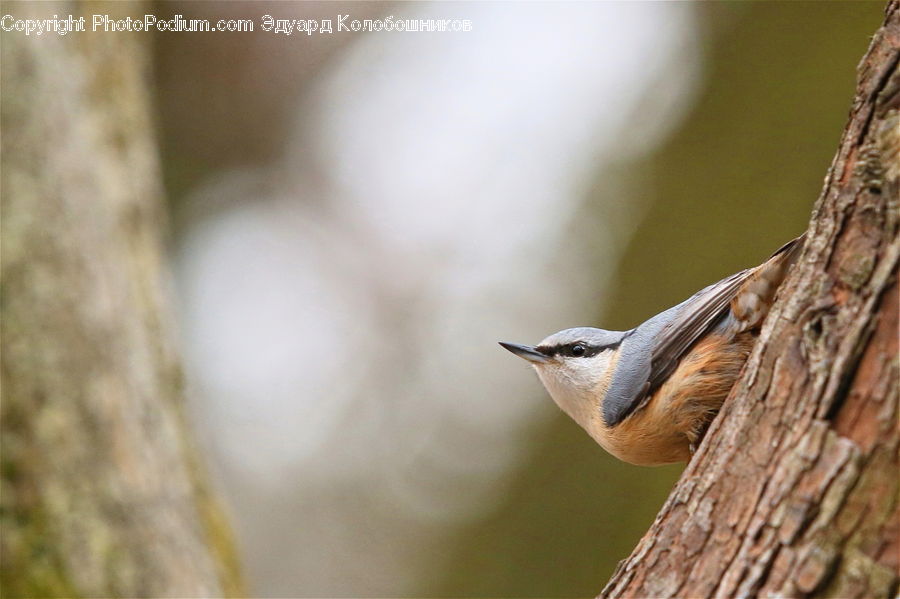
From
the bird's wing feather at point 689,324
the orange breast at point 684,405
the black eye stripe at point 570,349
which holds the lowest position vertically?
the orange breast at point 684,405

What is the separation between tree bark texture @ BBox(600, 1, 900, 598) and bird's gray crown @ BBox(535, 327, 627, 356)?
1.37 metres

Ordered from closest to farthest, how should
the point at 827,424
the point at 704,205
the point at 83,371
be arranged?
1. the point at 827,424
2. the point at 83,371
3. the point at 704,205

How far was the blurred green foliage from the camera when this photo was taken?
420 cm

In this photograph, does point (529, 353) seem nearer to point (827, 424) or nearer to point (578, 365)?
point (578, 365)

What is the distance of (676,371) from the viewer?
7.61 feet

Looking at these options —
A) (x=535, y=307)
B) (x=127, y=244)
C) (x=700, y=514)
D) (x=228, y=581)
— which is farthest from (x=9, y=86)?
(x=535, y=307)

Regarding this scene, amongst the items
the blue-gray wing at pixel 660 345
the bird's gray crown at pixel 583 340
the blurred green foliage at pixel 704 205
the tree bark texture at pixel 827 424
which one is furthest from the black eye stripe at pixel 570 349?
the blurred green foliage at pixel 704 205

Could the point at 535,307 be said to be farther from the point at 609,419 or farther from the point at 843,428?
the point at 843,428

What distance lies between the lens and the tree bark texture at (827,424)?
1.30 meters

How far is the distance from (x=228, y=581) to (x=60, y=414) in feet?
3.07

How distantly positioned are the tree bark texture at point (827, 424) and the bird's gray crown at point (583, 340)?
137 centimetres

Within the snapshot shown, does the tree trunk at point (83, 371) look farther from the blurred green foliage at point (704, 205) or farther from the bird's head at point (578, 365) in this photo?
the blurred green foliage at point (704, 205)

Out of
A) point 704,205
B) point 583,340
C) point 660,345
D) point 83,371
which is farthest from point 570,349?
point 704,205

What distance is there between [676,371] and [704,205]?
2.40m
